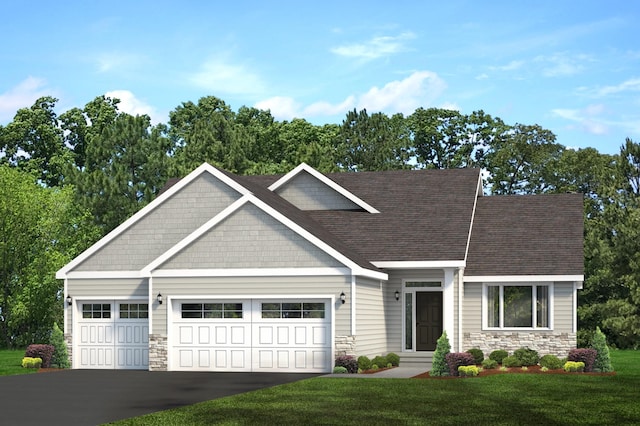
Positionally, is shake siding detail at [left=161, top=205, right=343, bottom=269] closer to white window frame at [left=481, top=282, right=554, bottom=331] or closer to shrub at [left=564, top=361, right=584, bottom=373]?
white window frame at [left=481, top=282, right=554, bottom=331]

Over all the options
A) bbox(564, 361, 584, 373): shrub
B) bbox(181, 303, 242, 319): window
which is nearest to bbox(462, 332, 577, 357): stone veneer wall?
bbox(564, 361, 584, 373): shrub

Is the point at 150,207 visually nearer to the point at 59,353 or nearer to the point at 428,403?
the point at 59,353

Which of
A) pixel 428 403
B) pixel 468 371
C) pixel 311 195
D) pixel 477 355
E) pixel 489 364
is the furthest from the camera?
pixel 311 195

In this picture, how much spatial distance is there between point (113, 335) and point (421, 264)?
995 cm

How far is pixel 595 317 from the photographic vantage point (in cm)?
4912

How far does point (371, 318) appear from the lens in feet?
104

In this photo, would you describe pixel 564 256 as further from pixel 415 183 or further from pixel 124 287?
pixel 124 287

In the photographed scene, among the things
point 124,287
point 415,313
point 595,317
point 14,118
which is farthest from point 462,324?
point 14,118

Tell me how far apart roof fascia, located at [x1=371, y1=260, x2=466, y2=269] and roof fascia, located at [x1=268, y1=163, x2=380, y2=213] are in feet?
14.6

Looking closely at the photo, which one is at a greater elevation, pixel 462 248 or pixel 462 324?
pixel 462 248

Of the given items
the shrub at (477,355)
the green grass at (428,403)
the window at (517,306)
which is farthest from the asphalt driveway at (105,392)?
the window at (517,306)

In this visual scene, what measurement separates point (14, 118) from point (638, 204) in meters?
42.7

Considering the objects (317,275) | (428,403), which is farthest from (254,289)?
(428,403)

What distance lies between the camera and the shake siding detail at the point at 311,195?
1492 inches
